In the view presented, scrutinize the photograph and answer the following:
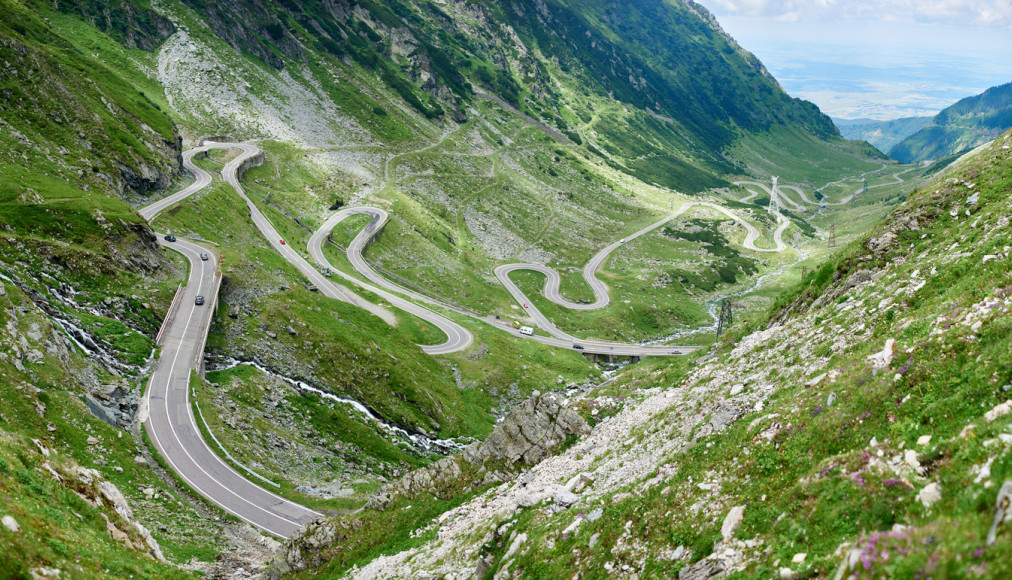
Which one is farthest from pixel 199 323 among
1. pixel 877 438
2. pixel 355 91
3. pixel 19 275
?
pixel 355 91

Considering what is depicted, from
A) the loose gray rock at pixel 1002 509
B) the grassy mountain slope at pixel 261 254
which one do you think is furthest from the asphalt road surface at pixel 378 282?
the loose gray rock at pixel 1002 509

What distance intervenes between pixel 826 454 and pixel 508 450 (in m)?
21.6

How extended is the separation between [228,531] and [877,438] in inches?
1689

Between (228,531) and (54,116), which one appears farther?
(54,116)

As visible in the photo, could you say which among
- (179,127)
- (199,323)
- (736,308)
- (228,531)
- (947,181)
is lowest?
(228,531)

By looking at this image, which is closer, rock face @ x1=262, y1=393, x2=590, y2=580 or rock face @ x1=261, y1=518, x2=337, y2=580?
rock face @ x1=261, y1=518, x2=337, y2=580

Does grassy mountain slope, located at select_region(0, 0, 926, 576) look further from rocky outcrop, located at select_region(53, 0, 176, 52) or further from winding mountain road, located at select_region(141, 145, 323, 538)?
winding mountain road, located at select_region(141, 145, 323, 538)

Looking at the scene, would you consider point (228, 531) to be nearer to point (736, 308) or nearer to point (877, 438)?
point (877, 438)

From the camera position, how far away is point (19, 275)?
47625 mm

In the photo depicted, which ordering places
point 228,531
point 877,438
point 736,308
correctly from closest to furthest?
point 877,438, point 228,531, point 736,308

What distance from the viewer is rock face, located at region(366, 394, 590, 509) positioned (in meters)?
32.6

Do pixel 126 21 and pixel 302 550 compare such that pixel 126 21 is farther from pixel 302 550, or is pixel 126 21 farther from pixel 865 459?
pixel 865 459

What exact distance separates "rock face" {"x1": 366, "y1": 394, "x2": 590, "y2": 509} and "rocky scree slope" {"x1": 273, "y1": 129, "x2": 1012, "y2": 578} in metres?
2.11

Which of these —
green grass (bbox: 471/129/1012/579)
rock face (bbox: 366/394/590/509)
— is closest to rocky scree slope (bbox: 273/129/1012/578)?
green grass (bbox: 471/129/1012/579)
